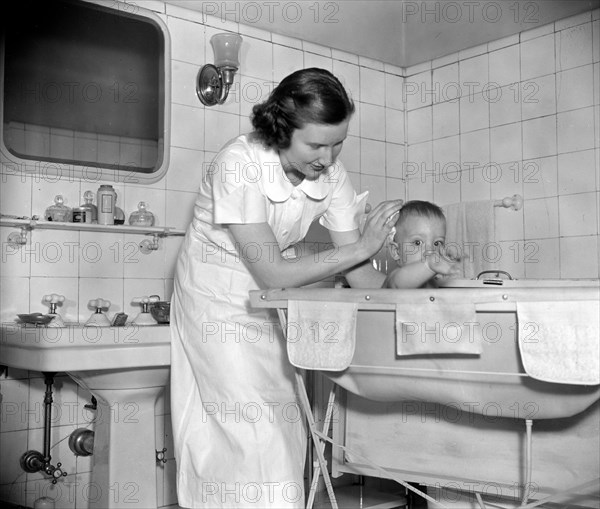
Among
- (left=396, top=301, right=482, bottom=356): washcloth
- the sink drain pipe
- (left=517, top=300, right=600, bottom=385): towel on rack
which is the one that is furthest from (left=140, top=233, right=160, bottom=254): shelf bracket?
(left=517, top=300, right=600, bottom=385): towel on rack

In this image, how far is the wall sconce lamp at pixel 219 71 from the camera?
8.54 ft

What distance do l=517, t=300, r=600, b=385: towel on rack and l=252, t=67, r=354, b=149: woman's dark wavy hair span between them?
2.02 feet

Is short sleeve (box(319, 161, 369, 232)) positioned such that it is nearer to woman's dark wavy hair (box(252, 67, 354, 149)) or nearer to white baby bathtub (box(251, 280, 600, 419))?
woman's dark wavy hair (box(252, 67, 354, 149))

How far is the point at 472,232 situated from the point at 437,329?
4.72 feet

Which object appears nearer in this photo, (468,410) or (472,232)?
(468,410)

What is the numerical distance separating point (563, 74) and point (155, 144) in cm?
149

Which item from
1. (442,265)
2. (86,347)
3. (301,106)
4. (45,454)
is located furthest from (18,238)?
(442,265)

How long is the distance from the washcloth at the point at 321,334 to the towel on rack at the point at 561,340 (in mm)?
369

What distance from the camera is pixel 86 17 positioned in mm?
2471

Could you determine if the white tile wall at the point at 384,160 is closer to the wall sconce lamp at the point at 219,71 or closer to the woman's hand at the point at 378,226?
the wall sconce lamp at the point at 219,71

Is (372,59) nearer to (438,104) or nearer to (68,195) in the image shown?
(438,104)

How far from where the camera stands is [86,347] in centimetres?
194

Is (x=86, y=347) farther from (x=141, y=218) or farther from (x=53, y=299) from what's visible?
(x=141, y=218)

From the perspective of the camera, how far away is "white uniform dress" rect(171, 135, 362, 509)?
5.67 ft
